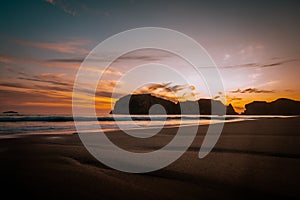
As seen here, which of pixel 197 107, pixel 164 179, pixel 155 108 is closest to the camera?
pixel 164 179

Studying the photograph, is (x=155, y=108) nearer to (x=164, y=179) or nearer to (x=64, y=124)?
(x=64, y=124)

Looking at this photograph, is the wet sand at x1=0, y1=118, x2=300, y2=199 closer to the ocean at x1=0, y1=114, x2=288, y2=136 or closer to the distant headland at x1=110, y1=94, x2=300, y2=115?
the ocean at x1=0, y1=114, x2=288, y2=136

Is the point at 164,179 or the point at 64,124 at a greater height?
the point at 64,124

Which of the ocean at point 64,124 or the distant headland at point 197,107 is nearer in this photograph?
the ocean at point 64,124

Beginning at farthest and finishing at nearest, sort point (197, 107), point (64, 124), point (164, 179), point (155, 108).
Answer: point (155, 108)
point (197, 107)
point (64, 124)
point (164, 179)

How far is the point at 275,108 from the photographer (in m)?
110

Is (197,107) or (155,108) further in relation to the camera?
(155,108)

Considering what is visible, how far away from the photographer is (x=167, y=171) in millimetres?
4488

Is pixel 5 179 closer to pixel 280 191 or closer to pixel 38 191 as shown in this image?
pixel 38 191

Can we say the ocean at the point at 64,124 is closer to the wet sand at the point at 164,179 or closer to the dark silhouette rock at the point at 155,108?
the wet sand at the point at 164,179

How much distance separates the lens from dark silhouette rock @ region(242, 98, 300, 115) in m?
105

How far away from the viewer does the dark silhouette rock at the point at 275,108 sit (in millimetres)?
105125

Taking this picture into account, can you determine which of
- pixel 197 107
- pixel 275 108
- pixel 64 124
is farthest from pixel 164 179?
pixel 275 108

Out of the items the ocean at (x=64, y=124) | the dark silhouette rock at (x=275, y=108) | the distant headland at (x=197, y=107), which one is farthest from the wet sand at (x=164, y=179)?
the dark silhouette rock at (x=275, y=108)
